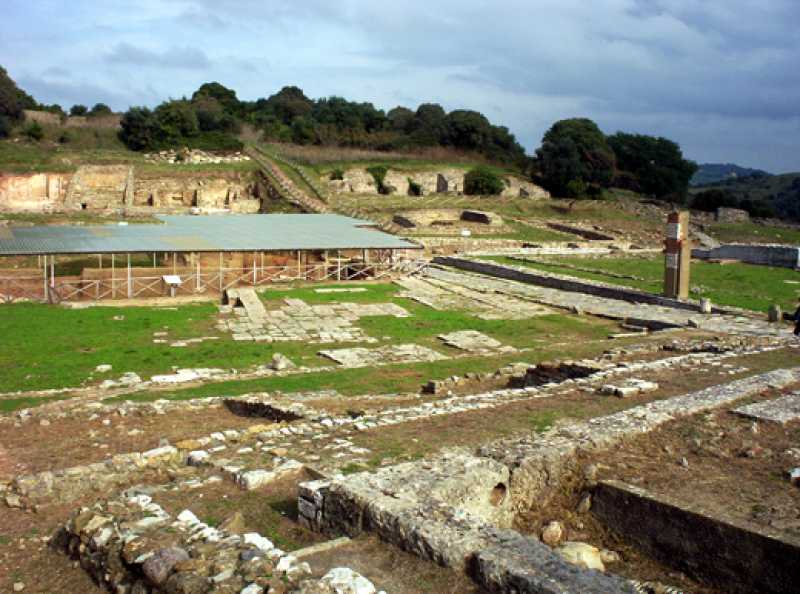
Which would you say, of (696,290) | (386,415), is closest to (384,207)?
(696,290)

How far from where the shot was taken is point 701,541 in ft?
18.6

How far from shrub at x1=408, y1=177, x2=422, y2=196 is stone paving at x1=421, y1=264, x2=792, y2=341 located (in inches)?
1009

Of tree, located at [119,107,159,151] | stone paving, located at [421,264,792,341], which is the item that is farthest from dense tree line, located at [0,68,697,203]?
stone paving, located at [421,264,792,341]

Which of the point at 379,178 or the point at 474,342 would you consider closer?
the point at 474,342

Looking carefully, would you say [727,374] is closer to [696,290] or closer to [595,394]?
[595,394]

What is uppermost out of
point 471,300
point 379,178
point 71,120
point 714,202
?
point 71,120

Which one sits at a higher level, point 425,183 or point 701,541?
point 425,183

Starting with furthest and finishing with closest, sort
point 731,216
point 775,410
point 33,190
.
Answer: point 731,216 → point 33,190 → point 775,410

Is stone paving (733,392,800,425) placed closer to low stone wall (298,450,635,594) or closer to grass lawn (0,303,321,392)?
low stone wall (298,450,635,594)

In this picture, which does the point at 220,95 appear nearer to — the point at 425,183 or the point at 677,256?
the point at 425,183

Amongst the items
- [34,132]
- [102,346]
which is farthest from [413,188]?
[102,346]

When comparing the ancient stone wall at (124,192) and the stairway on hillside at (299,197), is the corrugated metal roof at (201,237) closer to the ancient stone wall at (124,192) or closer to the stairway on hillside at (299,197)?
the stairway on hillside at (299,197)

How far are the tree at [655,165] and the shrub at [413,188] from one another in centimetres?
2100

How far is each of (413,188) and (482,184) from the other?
491 centimetres
